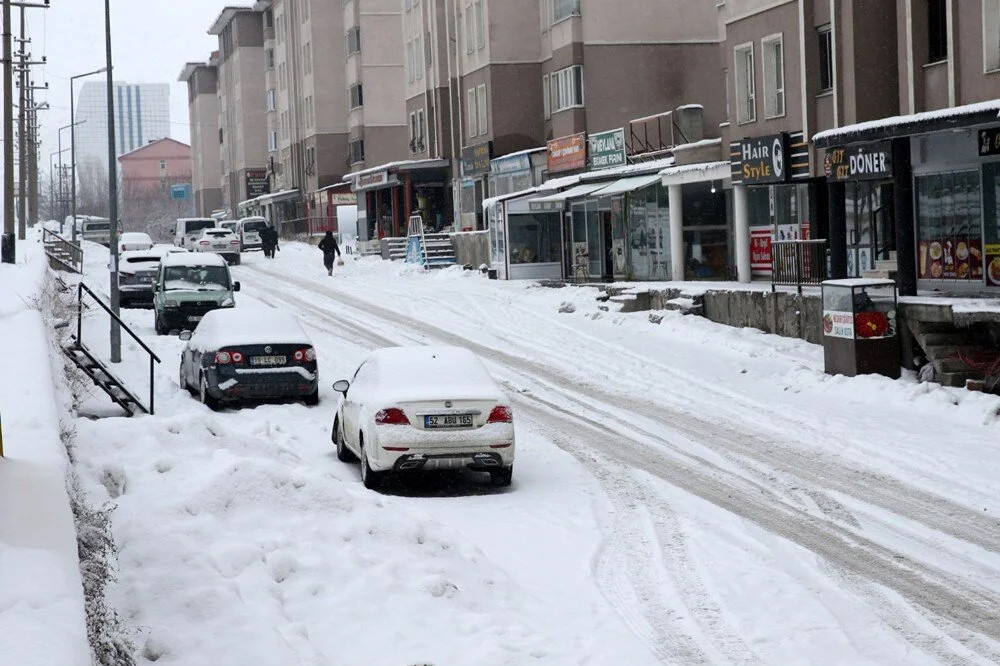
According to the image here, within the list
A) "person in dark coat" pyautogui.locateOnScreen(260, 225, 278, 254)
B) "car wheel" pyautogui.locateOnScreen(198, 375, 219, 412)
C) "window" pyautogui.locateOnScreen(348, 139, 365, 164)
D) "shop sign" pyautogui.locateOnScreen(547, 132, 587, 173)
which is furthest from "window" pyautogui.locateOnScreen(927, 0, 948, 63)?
"window" pyautogui.locateOnScreen(348, 139, 365, 164)

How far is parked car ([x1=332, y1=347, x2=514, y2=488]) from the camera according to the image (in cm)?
1371

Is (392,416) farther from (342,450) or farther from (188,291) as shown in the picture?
(188,291)

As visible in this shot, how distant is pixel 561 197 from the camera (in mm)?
39125

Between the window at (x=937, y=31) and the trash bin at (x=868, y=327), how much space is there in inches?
211

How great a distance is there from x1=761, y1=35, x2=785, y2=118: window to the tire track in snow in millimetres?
10273

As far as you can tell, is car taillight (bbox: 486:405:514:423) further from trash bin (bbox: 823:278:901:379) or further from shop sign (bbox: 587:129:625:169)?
shop sign (bbox: 587:129:625:169)

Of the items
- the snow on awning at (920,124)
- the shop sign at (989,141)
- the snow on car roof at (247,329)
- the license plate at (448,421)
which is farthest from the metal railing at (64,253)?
the license plate at (448,421)

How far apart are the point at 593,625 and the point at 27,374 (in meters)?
5.47

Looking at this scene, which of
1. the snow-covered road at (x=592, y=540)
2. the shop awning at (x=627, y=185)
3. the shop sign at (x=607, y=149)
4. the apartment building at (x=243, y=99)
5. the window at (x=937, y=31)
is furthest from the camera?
the apartment building at (x=243, y=99)

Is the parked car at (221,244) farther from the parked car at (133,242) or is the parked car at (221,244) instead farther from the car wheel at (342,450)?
the car wheel at (342,450)

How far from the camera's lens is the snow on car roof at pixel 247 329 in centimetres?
1941

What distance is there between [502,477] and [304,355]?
242 inches

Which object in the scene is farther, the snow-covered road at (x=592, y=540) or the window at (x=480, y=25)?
the window at (x=480, y=25)

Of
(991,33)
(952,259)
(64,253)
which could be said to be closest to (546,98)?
(64,253)
